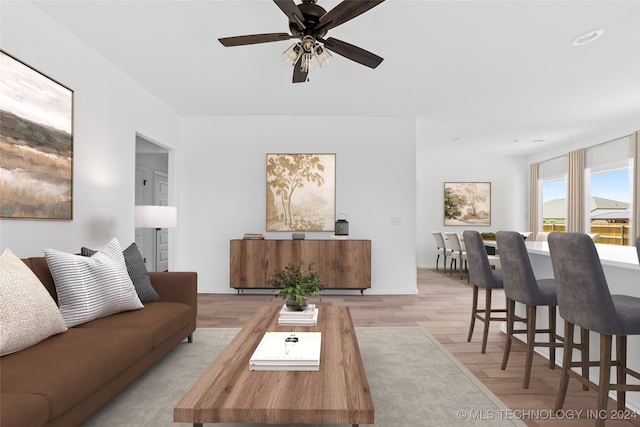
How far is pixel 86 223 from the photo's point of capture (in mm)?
3494

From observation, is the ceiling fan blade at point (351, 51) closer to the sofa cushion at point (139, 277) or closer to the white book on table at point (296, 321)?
the white book on table at point (296, 321)

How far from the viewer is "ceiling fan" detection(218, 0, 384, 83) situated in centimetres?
215

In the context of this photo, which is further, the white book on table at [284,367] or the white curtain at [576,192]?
the white curtain at [576,192]

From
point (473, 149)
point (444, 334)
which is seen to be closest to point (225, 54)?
point (444, 334)

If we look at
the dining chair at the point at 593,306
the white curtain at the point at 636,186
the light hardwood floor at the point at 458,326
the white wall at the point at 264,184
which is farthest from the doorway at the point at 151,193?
the white curtain at the point at 636,186

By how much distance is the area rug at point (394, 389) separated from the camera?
2.07m

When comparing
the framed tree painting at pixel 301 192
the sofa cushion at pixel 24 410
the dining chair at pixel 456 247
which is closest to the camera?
the sofa cushion at pixel 24 410

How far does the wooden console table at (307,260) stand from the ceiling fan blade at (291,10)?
3.47 metres

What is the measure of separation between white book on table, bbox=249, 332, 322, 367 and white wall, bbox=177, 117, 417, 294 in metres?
3.69

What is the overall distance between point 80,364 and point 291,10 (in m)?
2.14

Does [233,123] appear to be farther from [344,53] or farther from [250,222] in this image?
[344,53]

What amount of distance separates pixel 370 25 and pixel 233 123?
326 centimetres

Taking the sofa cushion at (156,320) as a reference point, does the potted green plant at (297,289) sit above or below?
above

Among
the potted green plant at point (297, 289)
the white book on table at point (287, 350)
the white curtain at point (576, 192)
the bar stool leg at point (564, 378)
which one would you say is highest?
the white curtain at point (576, 192)
